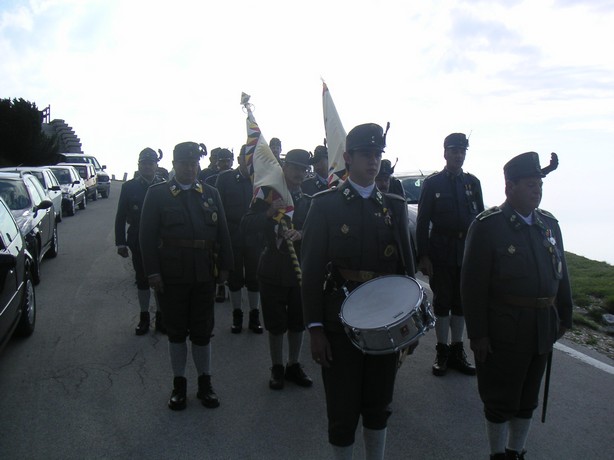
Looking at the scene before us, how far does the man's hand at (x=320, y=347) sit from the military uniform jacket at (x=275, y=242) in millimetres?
1971

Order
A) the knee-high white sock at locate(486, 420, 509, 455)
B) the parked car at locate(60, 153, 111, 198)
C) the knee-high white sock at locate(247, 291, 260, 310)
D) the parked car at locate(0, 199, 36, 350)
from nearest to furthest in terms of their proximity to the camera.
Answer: the knee-high white sock at locate(486, 420, 509, 455), the parked car at locate(0, 199, 36, 350), the knee-high white sock at locate(247, 291, 260, 310), the parked car at locate(60, 153, 111, 198)

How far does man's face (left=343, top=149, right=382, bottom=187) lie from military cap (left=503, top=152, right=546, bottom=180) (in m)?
0.90

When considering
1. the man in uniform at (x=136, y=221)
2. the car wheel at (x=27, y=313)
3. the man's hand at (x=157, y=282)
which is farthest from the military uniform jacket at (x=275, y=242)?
the car wheel at (x=27, y=313)

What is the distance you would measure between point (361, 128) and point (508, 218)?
3.62 feet

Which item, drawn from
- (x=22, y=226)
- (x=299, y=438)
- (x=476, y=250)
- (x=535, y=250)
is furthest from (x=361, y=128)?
(x=22, y=226)

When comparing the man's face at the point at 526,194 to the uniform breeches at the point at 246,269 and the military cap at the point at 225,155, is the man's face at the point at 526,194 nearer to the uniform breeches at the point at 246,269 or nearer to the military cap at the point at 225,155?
the uniform breeches at the point at 246,269

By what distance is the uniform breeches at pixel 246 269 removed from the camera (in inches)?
261

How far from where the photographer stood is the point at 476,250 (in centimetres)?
368

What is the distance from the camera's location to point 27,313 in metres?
6.60

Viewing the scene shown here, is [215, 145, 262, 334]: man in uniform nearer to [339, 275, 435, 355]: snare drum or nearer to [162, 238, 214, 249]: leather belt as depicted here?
[162, 238, 214, 249]: leather belt

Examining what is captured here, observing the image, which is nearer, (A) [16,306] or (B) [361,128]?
(B) [361,128]

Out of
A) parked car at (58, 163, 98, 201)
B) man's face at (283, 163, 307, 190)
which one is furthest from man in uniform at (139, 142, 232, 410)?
parked car at (58, 163, 98, 201)

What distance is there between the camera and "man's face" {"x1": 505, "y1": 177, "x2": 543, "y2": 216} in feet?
11.9

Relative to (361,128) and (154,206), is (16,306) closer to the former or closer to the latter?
(154,206)
